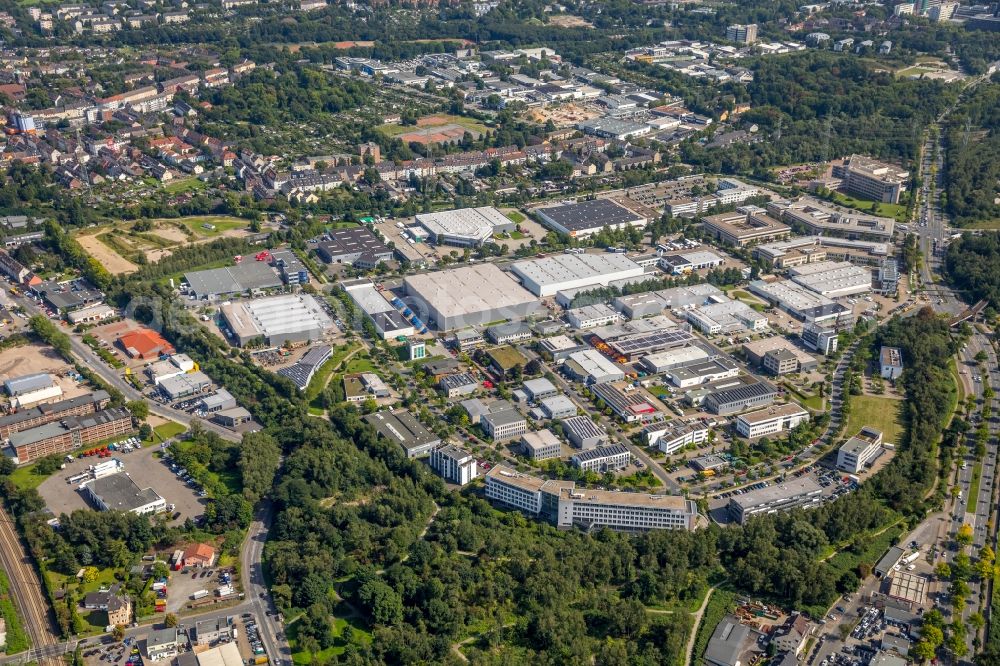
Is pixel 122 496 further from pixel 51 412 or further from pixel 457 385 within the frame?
pixel 457 385

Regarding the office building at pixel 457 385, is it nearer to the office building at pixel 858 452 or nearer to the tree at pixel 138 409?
the tree at pixel 138 409

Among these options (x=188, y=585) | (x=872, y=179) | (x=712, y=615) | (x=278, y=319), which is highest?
(x=872, y=179)

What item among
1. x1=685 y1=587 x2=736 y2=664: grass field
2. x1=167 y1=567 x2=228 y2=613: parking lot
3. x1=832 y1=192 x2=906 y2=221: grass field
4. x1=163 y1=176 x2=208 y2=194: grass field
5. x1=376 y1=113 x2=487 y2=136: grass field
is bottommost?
x1=685 y1=587 x2=736 y2=664: grass field

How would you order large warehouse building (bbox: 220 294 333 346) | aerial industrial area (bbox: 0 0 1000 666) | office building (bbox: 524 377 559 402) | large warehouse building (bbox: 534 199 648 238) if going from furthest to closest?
large warehouse building (bbox: 534 199 648 238) → large warehouse building (bbox: 220 294 333 346) → office building (bbox: 524 377 559 402) → aerial industrial area (bbox: 0 0 1000 666)

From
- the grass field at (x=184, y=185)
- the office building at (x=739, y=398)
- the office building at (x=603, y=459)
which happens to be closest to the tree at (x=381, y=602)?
the office building at (x=603, y=459)

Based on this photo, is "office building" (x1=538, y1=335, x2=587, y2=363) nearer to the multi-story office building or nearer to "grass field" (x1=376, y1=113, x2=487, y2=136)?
the multi-story office building

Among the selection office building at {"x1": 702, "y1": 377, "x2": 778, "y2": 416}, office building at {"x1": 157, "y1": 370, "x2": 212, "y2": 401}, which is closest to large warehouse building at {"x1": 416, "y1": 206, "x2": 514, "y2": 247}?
office building at {"x1": 157, "y1": 370, "x2": 212, "y2": 401}

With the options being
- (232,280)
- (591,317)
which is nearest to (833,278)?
(591,317)
